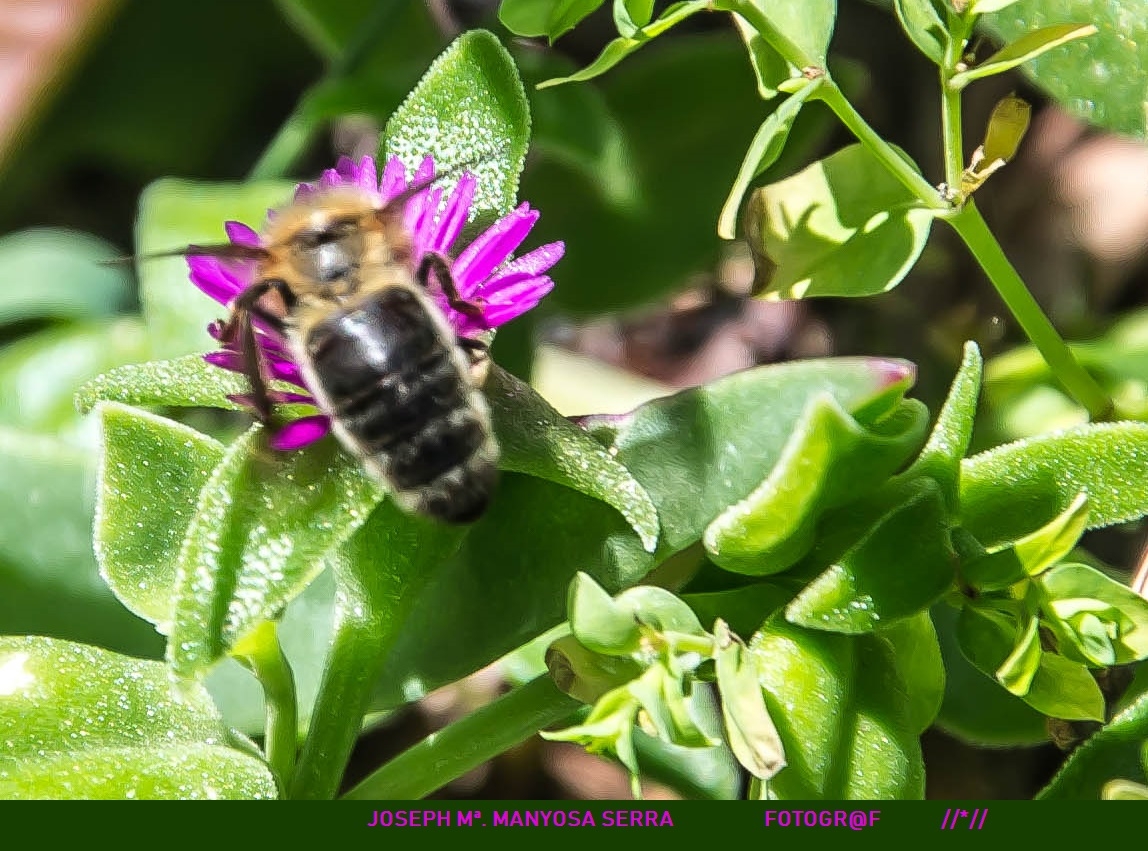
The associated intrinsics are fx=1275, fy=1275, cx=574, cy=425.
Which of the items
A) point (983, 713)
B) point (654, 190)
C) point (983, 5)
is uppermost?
point (983, 5)

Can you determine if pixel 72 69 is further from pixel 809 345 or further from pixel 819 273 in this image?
pixel 819 273

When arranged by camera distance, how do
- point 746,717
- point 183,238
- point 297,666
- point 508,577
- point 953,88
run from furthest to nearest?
point 183,238 → point 297,666 → point 508,577 → point 953,88 → point 746,717

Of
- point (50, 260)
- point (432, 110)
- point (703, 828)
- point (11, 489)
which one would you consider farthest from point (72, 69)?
point (703, 828)

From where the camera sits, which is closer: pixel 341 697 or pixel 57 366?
pixel 341 697

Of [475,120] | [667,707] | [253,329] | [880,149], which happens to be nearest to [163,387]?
[253,329]

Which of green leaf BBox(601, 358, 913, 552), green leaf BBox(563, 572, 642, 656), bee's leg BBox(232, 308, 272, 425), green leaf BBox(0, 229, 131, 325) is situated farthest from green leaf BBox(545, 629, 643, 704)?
green leaf BBox(0, 229, 131, 325)

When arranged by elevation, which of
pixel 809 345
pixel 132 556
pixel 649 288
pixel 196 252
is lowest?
pixel 809 345

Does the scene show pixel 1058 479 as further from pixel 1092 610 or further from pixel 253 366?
pixel 253 366

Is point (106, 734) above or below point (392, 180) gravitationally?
below
